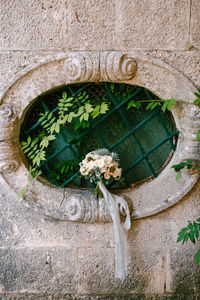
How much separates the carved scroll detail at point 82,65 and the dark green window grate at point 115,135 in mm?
151

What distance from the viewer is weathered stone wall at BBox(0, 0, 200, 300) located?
2.38m

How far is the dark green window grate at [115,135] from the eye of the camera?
2553 mm

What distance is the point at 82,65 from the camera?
2.34 meters

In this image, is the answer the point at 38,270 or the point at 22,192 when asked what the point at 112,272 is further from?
the point at 22,192

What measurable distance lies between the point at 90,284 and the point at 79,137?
1.17 m

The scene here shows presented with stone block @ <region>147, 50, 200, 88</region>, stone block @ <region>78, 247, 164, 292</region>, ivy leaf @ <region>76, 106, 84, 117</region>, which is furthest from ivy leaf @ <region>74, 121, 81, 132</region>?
stone block @ <region>78, 247, 164, 292</region>

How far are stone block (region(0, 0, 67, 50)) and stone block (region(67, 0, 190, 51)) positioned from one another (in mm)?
82

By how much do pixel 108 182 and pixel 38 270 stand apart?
0.89 meters

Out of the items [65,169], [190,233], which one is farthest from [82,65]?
[190,233]

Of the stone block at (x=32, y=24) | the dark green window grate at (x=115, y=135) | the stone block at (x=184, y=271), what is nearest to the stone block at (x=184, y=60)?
the dark green window grate at (x=115, y=135)

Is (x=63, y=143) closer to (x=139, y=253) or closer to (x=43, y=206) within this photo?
(x=43, y=206)

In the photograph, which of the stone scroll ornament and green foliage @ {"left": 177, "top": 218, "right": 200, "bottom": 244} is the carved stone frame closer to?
the stone scroll ornament

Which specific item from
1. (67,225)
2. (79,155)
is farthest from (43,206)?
(79,155)

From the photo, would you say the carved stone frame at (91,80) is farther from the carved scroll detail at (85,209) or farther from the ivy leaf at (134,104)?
the ivy leaf at (134,104)
